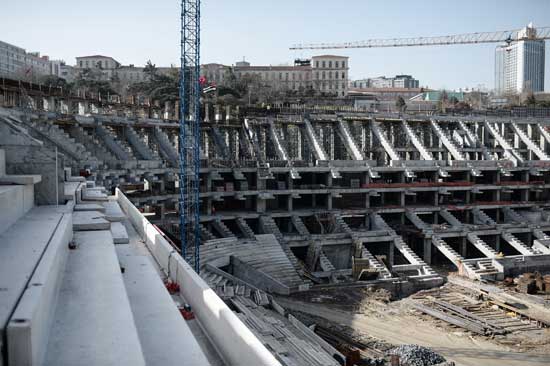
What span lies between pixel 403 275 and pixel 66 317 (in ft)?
92.6

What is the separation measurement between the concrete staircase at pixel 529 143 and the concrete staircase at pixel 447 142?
275 inches

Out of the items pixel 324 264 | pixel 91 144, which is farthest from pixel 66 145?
pixel 324 264

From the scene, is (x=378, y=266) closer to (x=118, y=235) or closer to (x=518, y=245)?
(x=518, y=245)

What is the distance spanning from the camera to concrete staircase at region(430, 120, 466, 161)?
1883 inches

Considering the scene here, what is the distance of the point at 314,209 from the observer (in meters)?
39.9

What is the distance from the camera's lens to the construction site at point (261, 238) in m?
5.18

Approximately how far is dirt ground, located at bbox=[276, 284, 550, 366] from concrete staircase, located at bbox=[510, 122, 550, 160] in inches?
1172

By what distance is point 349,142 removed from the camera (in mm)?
45781

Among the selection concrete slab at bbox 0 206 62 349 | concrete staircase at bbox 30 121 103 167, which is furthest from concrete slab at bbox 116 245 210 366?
concrete staircase at bbox 30 121 103 167

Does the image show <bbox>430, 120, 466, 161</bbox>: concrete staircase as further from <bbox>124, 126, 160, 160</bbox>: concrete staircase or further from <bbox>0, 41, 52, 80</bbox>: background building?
<bbox>0, 41, 52, 80</bbox>: background building

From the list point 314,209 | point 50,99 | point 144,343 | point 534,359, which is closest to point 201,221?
point 314,209

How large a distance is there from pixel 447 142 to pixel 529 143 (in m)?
8.74

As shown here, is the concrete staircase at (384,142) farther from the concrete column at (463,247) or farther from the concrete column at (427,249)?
the concrete column at (427,249)

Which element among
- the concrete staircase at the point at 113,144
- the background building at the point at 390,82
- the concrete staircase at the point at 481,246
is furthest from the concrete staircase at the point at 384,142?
the background building at the point at 390,82
